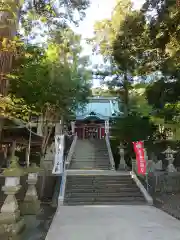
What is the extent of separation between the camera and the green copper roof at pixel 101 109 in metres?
26.0

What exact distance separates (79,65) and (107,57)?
2537 mm

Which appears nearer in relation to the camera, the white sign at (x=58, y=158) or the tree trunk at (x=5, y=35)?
the tree trunk at (x=5, y=35)

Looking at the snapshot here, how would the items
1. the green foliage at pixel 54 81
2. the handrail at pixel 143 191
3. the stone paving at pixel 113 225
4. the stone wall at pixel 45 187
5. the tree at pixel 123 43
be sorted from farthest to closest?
the green foliage at pixel 54 81
the tree at pixel 123 43
the stone wall at pixel 45 187
the handrail at pixel 143 191
the stone paving at pixel 113 225

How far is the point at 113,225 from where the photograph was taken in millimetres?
5680

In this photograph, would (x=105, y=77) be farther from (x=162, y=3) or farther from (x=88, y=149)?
(x=162, y=3)

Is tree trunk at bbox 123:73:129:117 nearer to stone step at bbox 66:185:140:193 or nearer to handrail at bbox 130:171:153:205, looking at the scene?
handrail at bbox 130:171:153:205

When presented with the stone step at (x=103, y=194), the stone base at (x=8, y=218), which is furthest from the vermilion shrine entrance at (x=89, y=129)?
the stone base at (x=8, y=218)

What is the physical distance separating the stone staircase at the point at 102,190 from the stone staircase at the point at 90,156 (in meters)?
3.73

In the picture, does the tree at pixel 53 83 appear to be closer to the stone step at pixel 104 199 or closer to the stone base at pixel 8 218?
the stone step at pixel 104 199

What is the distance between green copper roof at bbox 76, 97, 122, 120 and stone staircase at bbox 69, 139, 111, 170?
6207 mm

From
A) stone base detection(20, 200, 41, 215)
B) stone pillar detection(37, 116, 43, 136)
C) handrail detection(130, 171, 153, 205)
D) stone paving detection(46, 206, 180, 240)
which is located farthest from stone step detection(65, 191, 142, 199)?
stone pillar detection(37, 116, 43, 136)

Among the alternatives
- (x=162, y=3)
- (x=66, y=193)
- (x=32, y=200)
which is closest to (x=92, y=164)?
(x=66, y=193)

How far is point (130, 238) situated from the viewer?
4723mm

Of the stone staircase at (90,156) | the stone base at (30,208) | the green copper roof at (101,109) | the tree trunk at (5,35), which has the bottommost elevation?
the stone base at (30,208)
